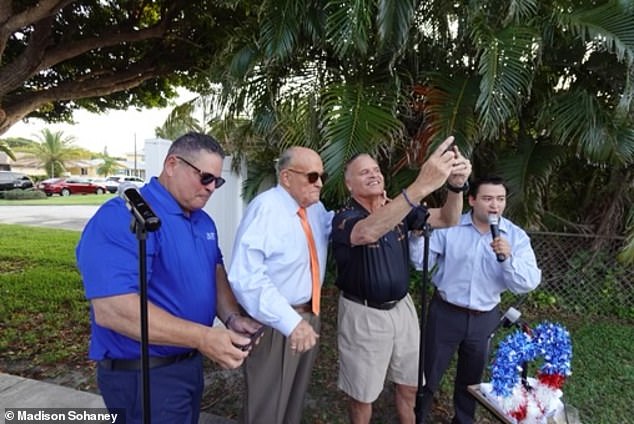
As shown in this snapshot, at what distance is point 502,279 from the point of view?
2391 millimetres

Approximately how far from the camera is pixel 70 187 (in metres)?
30.3

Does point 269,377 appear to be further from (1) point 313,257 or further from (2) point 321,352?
(2) point 321,352

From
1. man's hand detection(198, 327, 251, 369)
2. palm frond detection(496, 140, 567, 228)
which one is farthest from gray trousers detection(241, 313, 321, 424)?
palm frond detection(496, 140, 567, 228)

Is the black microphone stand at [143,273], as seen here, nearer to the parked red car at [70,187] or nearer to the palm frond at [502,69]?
the palm frond at [502,69]

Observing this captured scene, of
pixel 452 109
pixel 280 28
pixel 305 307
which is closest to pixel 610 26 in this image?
pixel 452 109

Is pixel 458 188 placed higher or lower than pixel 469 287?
higher

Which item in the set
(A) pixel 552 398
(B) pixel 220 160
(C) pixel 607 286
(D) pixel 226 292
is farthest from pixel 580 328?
(B) pixel 220 160

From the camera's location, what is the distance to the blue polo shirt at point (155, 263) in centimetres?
136

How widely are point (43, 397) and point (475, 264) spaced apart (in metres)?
3.26

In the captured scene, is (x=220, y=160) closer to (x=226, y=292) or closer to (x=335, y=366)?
(x=226, y=292)

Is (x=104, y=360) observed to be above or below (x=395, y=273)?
below

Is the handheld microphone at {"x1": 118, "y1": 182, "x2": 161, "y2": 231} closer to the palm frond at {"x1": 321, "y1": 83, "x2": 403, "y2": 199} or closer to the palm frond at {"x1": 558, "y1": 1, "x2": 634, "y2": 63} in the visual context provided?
the palm frond at {"x1": 321, "y1": 83, "x2": 403, "y2": 199}

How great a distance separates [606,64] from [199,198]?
151 inches

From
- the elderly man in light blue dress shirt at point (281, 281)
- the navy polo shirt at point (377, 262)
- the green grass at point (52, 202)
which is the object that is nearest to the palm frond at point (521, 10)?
the navy polo shirt at point (377, 262)
